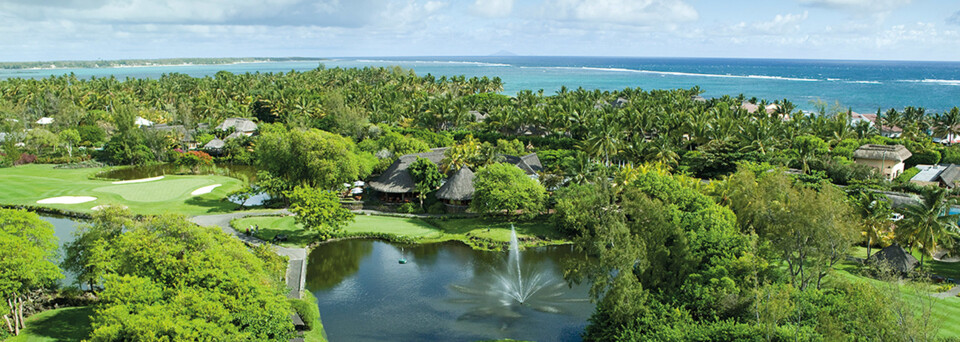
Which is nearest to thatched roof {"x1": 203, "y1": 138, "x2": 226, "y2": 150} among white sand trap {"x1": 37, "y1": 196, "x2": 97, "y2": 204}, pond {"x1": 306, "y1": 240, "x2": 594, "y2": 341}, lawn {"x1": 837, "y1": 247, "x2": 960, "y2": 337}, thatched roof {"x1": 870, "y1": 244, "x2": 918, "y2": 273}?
white sand trap {"x1": 37, "y1": 196, "x2": 97, "y2": 204}

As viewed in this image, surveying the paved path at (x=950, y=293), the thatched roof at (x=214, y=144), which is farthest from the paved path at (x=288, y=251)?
the thatched roof at (x=214, y=144)

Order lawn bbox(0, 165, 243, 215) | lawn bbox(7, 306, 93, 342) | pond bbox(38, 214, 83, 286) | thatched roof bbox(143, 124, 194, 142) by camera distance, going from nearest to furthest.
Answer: lawn bbox(7, 306, 93, 342), pond bbox(38, 214, 83, 286), lawn bbox(0, 165, 243, 215), thatched roof bbox(143, 124, 194, 142)

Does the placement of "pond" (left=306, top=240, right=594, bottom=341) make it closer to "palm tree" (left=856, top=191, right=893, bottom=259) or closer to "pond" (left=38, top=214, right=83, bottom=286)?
"pond" (left=38, top=214, right=83, bottom=286)

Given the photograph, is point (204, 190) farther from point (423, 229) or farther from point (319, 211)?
point (423, 229)

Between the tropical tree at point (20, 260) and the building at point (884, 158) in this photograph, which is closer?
the tropical tree at point (20, 260)

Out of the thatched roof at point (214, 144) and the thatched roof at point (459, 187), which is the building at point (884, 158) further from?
the thatched roof at point (214, 144)

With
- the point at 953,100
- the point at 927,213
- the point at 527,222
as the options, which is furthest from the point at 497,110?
the point at 953,100
